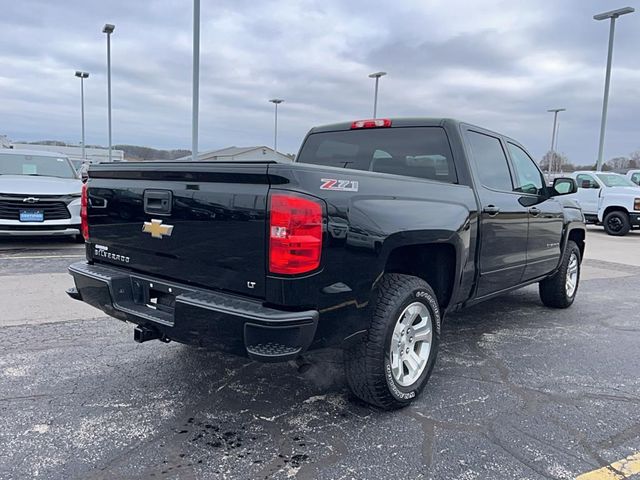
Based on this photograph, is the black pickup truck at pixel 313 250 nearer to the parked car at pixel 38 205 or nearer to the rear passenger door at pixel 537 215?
the rear passenger door at pixel 537 215

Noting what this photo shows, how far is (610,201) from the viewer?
1561 centimetres

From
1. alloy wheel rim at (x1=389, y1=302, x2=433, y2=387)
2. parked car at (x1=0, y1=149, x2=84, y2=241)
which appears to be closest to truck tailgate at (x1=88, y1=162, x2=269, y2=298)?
alloy wheel rim at (x1=389, y1=302, x2=433, y2=387)

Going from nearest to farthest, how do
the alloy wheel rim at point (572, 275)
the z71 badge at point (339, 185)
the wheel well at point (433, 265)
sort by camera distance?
the z71 badge at point (339, 185) < the wheel well at point (433, 265) < the alloy wheel rim at point (572, 275)

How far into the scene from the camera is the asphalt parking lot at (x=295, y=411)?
2.62m

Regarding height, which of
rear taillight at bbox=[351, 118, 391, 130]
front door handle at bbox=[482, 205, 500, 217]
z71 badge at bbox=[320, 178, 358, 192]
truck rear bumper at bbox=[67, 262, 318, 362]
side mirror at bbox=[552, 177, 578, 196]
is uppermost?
rear taillight at bbox=[351, 118, 391, 130]

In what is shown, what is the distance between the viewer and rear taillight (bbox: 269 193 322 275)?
97.9 inches

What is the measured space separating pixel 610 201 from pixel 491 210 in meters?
13.8

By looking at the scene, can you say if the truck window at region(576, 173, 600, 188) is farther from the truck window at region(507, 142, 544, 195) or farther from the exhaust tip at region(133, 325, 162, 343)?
the exhaust tip at region(133, 325, 162, 343)

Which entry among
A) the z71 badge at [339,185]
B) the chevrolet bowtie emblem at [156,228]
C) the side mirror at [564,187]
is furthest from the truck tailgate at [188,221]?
the side mirror at [564,187]

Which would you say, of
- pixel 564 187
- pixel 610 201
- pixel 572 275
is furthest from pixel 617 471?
pixel 610 201

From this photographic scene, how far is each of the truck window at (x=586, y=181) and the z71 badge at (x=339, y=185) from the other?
15951mm

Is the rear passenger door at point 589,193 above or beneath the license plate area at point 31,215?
above

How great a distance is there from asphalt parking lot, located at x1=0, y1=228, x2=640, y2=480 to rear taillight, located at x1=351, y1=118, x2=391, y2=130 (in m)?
1.92

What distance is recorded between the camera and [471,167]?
396 cm
